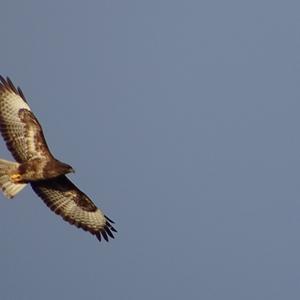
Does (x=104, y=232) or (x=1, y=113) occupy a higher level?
(x=1, y=113)

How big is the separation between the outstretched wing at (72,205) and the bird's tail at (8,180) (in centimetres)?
85

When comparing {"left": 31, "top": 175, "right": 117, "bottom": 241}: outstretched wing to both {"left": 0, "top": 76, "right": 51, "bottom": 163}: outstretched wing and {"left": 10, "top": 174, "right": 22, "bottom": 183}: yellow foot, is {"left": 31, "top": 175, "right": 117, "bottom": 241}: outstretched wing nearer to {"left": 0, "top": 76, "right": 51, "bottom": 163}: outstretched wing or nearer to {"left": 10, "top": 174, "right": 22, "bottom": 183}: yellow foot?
{"left": 0, "top": 76, "right": 51, "bottom": 163}: outstretched wing

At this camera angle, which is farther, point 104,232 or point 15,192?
point 104,232

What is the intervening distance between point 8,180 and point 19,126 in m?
1.07

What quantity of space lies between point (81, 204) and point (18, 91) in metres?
2.25

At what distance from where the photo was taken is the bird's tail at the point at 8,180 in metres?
15.4

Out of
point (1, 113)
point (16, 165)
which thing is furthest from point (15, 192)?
point (1, 113)

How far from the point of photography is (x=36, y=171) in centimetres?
1552

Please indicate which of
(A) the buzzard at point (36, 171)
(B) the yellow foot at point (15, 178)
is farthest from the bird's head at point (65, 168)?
(B) the yellow foot at point (15, 178)

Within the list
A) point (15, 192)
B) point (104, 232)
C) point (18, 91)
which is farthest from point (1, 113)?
point (104, 232)

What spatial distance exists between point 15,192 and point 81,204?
1637 millimetres

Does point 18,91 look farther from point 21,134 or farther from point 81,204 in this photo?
point 81,204

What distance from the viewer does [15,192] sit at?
1537 centimetres

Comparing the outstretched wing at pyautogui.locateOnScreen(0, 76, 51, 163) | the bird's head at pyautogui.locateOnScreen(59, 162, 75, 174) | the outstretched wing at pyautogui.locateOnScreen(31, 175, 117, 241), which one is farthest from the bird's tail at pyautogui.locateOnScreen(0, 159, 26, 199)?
the outstretched wing at pyautogui.locateOnScreen(31, 175, 117, 241)
